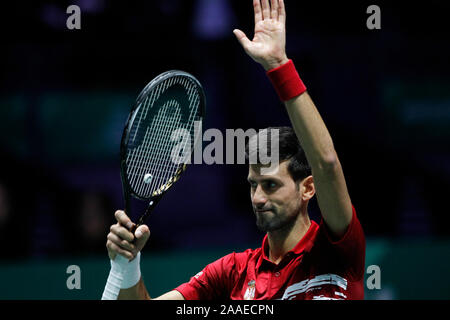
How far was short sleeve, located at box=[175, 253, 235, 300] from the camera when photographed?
370 centimetres

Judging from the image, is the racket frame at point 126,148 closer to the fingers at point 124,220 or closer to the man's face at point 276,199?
the fingers at point 124,220

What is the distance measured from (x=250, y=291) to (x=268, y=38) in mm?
1235

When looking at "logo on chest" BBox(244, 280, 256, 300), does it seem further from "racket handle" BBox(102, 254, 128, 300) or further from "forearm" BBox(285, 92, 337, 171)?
"forearm" BBox(285, 92, 337, 171)

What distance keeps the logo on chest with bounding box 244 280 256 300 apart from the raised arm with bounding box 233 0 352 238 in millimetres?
575

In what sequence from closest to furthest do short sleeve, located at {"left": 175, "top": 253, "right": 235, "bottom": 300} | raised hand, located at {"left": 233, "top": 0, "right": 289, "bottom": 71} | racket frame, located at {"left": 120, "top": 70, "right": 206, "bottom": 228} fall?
raised hand, located at {"left": 233, "top": 0, "right": 289, "bottom": 71}, racket frame, located at {"left": 120, "top": 70, "right": 206, "bottom": 228}, short sleeve, located at {"left": 175, "top": 253, "right": 235, "bottom": 300}

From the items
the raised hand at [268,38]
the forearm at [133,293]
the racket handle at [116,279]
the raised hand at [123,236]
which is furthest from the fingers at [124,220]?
the raised hand at [268,38]

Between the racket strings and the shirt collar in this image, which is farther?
the racket strings

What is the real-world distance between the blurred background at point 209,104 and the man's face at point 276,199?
3325 mm

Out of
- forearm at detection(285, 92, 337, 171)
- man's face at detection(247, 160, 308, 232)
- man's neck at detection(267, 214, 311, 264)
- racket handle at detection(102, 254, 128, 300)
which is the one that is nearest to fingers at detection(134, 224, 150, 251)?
racket handle at detection(102, 254, 128, 300)

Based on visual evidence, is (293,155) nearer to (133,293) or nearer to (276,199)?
(276,199)

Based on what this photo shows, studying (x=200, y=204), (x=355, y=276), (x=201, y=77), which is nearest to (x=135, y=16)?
(x=201, y=77)

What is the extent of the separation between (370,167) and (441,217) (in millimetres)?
843

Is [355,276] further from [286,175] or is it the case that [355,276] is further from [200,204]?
[200,204]

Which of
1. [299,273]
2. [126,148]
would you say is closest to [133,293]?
[126,148]
